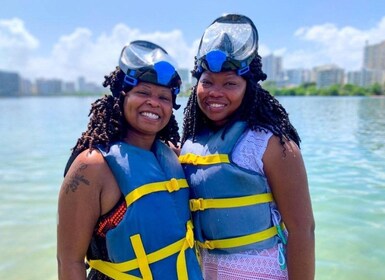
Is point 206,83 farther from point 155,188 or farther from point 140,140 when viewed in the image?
point 155,188

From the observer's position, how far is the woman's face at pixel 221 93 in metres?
2.31

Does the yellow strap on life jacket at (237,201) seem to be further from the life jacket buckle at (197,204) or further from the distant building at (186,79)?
the distant building at (186,79)

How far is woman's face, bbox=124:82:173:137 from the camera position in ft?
7.35

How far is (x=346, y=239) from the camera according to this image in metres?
6.28

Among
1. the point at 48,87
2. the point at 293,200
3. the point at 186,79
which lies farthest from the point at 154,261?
the point at 48,87

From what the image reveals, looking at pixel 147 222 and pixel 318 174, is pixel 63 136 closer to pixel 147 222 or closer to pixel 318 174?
pixel 318 174

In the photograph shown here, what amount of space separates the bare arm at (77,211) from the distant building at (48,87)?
187685mm

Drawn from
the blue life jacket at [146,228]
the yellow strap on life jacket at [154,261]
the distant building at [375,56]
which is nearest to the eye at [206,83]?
the blue life jacket at [146,228]

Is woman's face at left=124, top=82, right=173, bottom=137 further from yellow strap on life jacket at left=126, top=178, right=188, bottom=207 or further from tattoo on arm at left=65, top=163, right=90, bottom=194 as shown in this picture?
tattoo on arm at left=65, top=163, right=90, bottom=194

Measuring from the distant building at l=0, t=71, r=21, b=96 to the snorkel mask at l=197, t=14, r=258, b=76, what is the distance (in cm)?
16438

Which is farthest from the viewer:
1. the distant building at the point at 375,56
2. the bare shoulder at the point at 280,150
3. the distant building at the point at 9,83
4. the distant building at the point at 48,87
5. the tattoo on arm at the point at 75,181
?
the distant building at the point at 48,87

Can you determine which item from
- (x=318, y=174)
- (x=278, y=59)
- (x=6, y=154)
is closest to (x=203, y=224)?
(x=318, y=174)

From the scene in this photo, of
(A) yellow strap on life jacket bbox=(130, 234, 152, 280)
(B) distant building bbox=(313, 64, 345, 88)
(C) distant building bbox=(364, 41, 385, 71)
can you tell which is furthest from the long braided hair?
(C) distant building bbox=(364, 41, 385, 71)

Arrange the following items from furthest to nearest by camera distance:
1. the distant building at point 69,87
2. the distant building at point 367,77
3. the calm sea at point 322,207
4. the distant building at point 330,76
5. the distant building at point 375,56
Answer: the distant building at point 69,87, the distant building at point 375,56, the distant building at point 330,76, the distant building at point 367,77, the calm sea at point 322,207
